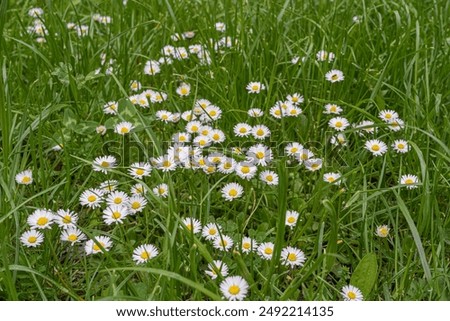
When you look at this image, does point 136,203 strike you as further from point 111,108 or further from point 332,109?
point 332,109

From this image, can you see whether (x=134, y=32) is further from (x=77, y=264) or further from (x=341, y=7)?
(x=77, y=264)

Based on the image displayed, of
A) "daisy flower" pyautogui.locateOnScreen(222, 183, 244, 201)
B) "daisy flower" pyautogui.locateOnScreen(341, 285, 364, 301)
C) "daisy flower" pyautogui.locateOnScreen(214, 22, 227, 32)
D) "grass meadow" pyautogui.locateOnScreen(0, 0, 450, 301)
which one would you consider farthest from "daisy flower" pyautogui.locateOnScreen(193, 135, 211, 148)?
"daisy flower" pyautogui.locateOnScreen(214, 22, 227, 32)

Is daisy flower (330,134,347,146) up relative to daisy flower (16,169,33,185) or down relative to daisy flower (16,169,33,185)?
up

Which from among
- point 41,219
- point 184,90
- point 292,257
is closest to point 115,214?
point 41,219

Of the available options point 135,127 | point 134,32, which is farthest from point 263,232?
point 134,32

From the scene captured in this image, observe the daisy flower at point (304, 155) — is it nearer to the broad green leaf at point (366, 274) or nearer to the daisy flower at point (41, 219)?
the broad green leaf at point (366, 274)

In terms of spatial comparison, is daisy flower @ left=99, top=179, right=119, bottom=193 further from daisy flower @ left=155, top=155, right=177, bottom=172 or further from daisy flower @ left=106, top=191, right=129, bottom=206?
daisy flower @ left=155, top=155, right=177, bottom=172
